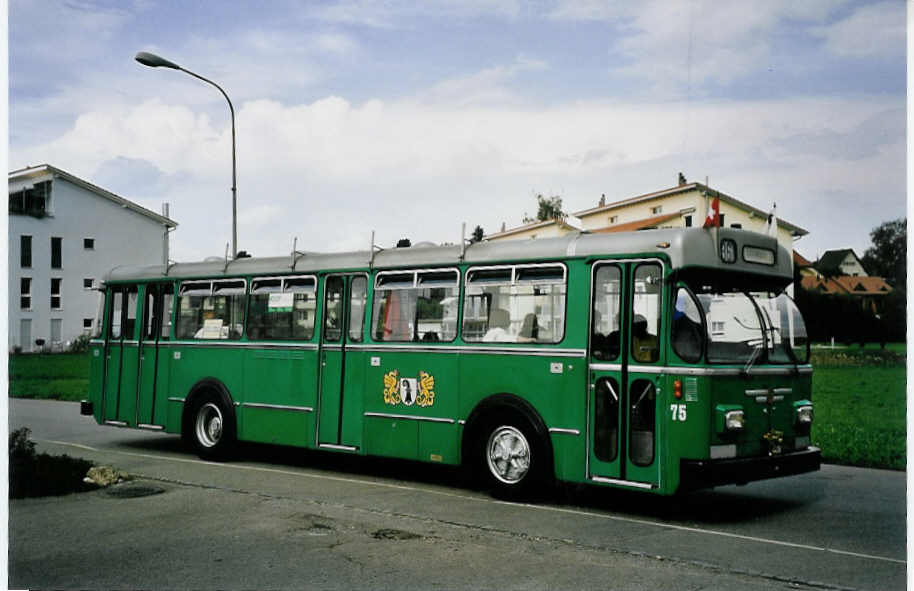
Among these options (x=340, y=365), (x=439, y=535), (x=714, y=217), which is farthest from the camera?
(x=340, y=365)

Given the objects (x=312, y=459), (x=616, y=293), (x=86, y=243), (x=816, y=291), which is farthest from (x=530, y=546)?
(x=86, y=243)

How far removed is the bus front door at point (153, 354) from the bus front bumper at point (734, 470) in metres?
7.40

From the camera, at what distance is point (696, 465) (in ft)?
26.6

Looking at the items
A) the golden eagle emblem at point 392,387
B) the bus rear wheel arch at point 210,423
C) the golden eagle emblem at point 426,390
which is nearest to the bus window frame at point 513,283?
the golden eagle emblem at point 426,390

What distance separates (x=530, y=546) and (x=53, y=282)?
20.7ft

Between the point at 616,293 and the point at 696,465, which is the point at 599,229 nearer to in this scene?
the point at 616,293

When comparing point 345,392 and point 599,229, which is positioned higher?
point 599,229

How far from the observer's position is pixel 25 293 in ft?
32.5

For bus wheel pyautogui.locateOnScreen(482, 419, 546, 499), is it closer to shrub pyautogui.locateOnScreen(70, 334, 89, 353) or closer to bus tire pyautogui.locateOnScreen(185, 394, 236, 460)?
bus tire pyautogui.locateOnScreen(185, 394, 236, 460)

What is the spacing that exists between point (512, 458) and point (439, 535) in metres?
1.72

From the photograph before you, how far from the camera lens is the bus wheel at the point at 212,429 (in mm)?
12352

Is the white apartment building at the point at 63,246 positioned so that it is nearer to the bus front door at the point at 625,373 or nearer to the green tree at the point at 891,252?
the bus front door at the point at 625,373

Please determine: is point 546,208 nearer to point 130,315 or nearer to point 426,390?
point 426,390

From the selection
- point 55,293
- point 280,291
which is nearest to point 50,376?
point 55,293
